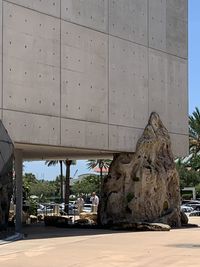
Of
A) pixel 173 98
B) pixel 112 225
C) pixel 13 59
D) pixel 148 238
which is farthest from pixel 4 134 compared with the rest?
pixel 173 98

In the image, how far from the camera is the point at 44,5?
25109 millimetres

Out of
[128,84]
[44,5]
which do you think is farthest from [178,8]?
[44,5]

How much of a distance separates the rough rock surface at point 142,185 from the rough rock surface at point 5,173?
276 inches

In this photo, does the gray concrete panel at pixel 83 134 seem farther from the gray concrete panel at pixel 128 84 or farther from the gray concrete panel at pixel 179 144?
the gray concrete panel at pixel 179 144

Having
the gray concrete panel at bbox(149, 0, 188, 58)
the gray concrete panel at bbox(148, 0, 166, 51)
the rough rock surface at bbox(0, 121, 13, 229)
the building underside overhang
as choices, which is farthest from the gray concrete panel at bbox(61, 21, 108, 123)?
the gray concrete panel at bbox(149, 0, 188, 58)

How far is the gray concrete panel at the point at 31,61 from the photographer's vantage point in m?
23.4

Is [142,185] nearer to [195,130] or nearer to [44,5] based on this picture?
[44,5]

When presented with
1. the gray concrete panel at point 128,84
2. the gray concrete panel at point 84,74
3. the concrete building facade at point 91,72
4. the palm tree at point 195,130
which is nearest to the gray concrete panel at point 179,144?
the concrete building facade at point 91,72

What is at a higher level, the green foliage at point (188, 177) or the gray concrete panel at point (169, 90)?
the gray concrete panel at point (169, 90)

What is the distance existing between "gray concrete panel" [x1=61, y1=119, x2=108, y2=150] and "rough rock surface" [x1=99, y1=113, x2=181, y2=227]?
233cm

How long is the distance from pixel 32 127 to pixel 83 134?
9.84 feet

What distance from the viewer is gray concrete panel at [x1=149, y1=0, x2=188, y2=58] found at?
31.3 meters

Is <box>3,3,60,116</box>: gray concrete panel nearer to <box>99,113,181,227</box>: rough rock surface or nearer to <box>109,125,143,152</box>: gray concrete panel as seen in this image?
<box>109,125,143,152</box>: gray concrete panel

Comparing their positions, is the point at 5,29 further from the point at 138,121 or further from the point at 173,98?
the point at 173,98
